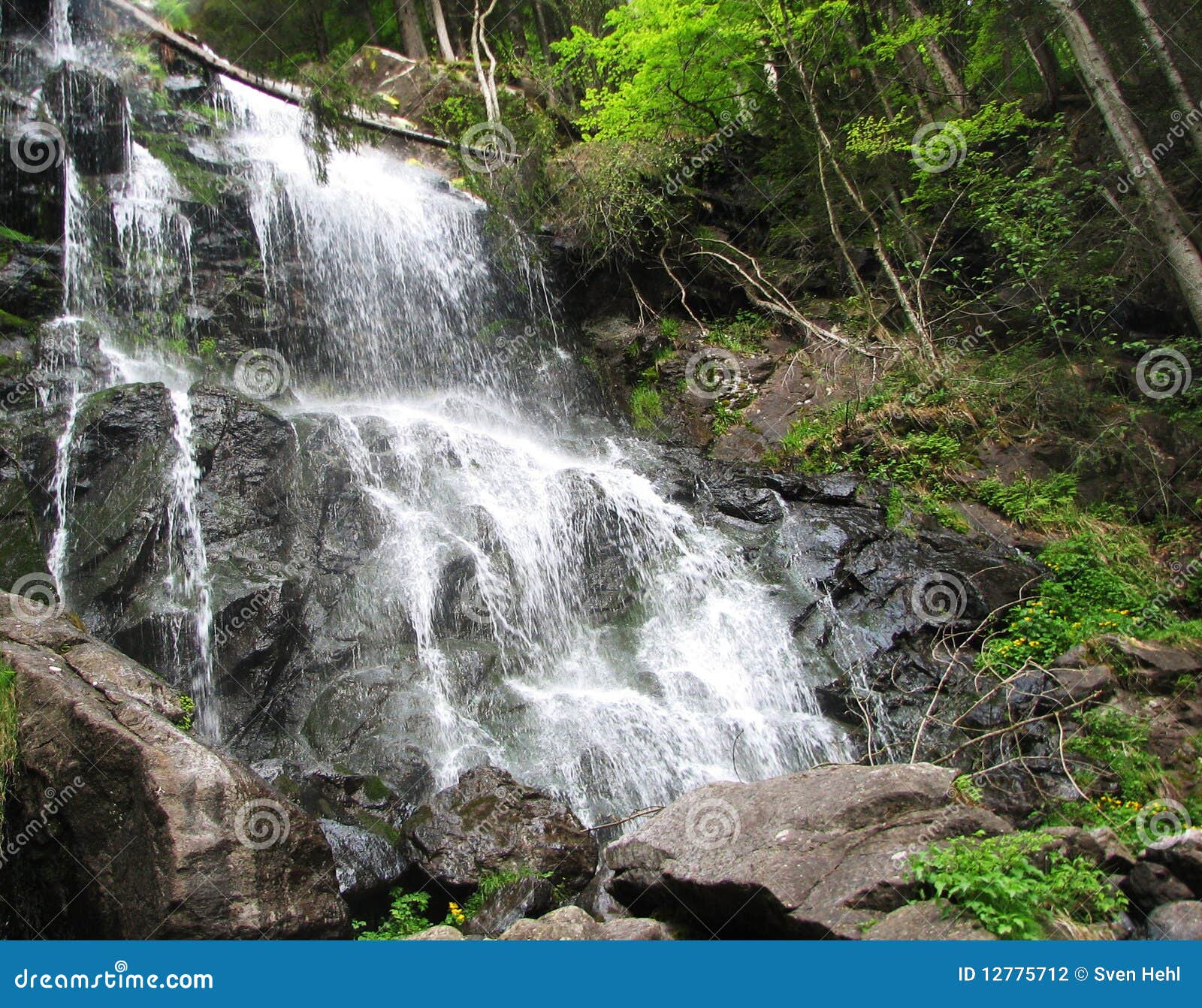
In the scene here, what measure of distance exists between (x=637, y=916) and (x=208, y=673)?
4.42m

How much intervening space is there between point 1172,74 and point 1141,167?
2.31m

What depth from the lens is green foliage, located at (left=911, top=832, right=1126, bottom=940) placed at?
309 cm

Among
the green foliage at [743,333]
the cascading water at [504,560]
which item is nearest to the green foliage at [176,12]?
the cascading water at [504,560]

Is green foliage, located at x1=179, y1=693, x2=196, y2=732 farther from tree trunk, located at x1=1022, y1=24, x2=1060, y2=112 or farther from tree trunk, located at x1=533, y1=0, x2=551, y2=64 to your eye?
tree trunk, located at x1=533, y1=0, x2=551, y2=64

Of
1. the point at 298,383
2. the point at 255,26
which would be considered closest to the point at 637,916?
the point at 298,383

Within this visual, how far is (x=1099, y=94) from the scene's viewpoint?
7844mm

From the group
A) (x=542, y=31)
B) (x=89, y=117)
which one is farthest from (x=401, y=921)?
(x=542, y=31)

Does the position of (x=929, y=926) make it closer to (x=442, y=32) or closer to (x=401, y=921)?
(x=401, y=921)

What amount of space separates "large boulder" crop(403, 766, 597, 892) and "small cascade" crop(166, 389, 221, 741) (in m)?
2.14

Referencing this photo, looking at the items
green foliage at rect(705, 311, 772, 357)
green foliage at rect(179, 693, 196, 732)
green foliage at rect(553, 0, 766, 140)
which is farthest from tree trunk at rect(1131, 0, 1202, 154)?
green foliage at rect(179, 693, 196, 732)

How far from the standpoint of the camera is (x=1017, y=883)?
3.13 metres

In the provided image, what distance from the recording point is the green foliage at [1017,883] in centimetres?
309

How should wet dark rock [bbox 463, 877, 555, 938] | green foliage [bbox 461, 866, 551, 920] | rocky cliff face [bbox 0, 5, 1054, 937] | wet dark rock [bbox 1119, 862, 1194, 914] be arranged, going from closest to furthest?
1. wet dark rock [bbox 1119, 862, 1194, 914]
2. rocky cliff face [bbox 0, 5, 1054, 937]
3. wet dark rock [bbox 463, 877, 555, 938]
4. green foliage [bbox 461, 866, 551, 920]

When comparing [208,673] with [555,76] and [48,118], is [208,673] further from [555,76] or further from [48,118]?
[555,76]
